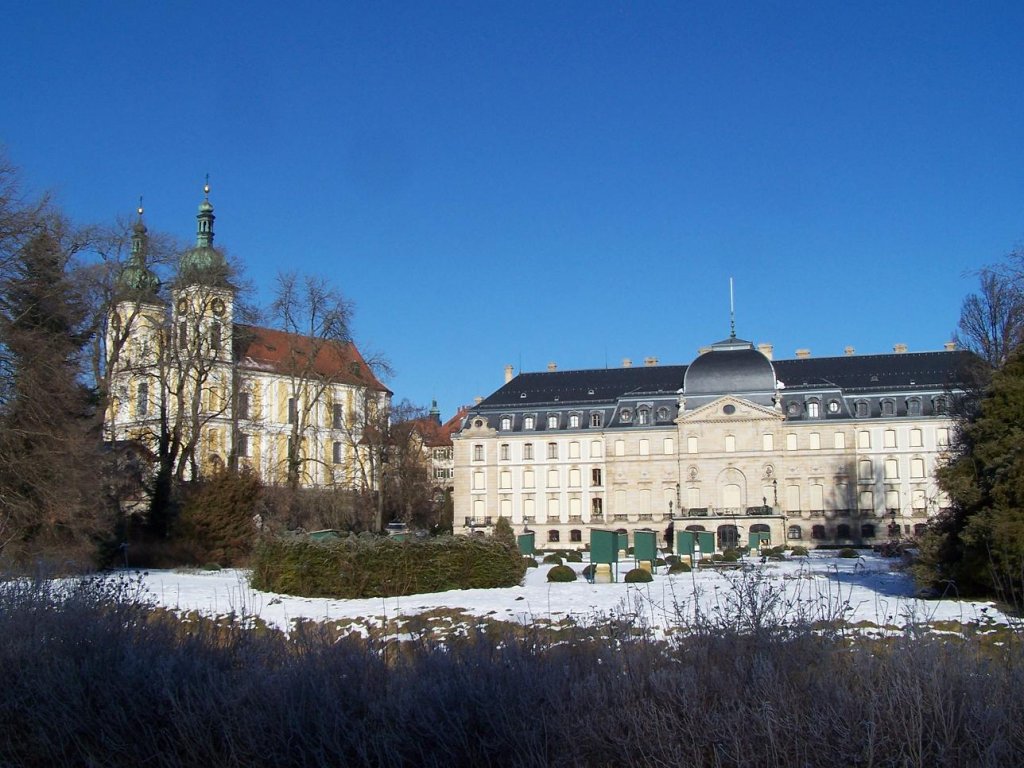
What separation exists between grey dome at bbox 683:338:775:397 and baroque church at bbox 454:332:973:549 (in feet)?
0.28

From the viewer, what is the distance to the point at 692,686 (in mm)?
8156

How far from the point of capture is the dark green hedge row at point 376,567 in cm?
2384

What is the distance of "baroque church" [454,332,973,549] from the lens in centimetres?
7031

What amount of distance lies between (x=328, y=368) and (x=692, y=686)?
6564 cm

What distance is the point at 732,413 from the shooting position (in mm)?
72938

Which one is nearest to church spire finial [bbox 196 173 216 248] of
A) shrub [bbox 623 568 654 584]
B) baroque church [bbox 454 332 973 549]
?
baroque church [bbox 454 332 973 549]

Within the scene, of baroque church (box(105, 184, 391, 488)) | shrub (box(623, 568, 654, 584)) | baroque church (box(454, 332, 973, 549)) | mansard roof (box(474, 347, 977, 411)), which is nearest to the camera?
shrub (box(623, 568, 654, 584))

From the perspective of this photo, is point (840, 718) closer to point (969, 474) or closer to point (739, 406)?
point (969, 474)

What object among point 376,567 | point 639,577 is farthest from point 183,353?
point 639,577

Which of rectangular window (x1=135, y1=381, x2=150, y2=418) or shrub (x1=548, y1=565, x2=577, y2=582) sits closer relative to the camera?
shrub (x1=548, y1=565, x2=577, y2=582)

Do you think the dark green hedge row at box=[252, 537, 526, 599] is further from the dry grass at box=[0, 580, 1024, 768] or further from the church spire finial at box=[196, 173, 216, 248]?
the church spire finial at box=[196, 173, 216, 248]

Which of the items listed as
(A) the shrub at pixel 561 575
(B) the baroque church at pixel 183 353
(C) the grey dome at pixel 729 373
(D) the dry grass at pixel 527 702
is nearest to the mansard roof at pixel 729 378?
(C) the grey dome at pixel 729 373

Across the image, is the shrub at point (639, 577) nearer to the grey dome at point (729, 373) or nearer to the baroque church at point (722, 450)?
the baroque church at point (722, 450)

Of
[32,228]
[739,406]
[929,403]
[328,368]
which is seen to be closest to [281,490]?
[32,228]
